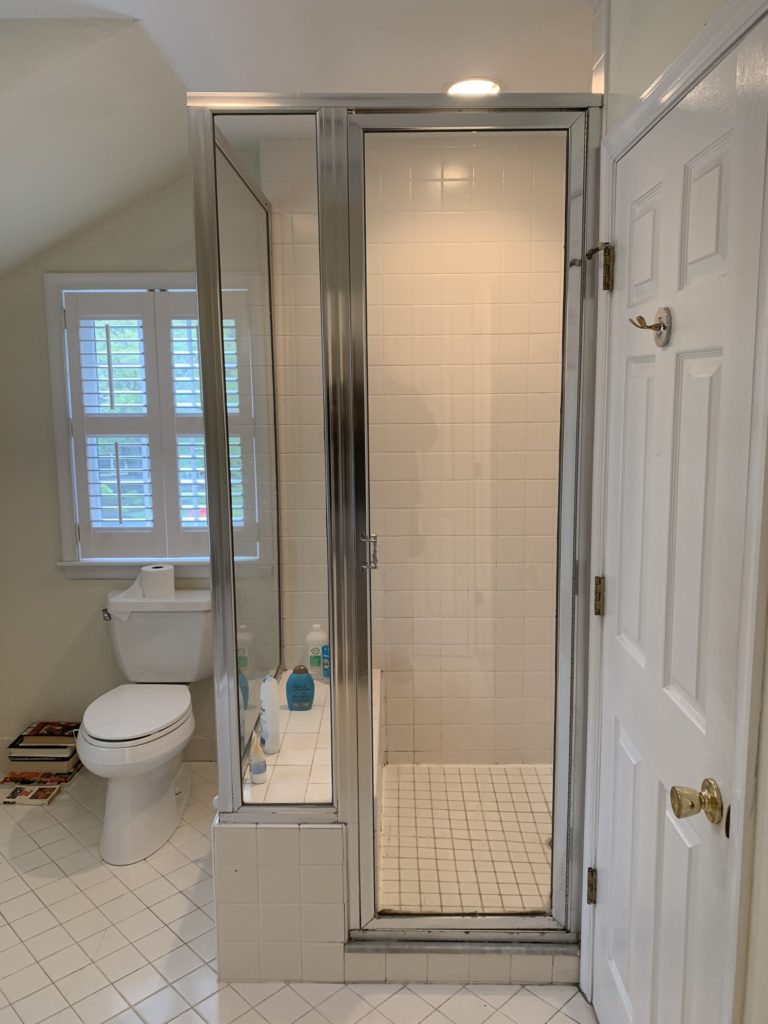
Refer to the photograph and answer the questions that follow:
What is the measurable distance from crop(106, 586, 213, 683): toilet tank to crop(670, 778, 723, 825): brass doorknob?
1999mm

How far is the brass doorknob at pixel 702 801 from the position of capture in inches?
43.0

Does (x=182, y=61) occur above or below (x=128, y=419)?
above

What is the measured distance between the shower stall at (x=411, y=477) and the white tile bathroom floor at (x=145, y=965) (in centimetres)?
17

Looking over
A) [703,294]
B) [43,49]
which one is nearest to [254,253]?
[43,49]

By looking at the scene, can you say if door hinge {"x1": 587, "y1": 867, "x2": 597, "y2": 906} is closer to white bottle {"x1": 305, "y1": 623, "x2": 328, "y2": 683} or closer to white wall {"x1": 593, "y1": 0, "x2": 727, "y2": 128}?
white bottle {"x1": 305, "y1": 623, "x2": 328, "y2": 683}

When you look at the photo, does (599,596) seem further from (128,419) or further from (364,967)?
(128,419)

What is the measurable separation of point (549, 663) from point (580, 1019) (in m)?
0.87

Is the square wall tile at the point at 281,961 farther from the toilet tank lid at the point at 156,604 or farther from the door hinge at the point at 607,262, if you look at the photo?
the door hinge at the point at 607,262

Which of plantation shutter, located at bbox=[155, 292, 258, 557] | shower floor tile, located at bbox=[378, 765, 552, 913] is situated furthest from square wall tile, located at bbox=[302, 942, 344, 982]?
plantation shutter, located at bbox=[155, 292, 258, 557]

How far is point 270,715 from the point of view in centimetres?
206

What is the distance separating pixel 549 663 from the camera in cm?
212

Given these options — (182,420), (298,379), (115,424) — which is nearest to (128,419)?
(115,424)

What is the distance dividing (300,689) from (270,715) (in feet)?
0.36

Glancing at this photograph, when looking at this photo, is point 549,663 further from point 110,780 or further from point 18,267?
point 18,267
